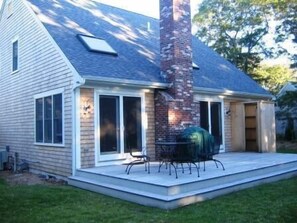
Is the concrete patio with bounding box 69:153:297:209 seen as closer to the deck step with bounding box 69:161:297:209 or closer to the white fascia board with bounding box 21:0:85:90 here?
the deck step with bounding box 69:161:297:209

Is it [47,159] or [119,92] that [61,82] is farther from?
[47,159]

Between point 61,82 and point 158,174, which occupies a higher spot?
point 61,82

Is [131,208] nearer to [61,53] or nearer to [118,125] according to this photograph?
[118,125]

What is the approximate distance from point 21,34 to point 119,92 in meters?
5.26

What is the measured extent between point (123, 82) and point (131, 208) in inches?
155

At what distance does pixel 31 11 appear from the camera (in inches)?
440

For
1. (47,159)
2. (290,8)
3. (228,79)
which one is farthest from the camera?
(290,8)

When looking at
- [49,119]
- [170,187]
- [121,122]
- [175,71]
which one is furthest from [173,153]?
[49,119]

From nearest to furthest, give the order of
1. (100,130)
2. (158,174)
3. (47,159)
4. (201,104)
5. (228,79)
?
1. (158,174)
2. (100,130)
3. (47,159)
4. (201,104)
5. (228,79)

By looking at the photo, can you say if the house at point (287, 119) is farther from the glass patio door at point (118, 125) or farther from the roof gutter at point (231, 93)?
the glass patio door at point (118, 125)

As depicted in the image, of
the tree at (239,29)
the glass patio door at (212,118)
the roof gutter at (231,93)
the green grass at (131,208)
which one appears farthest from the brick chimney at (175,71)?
the tree at (239,29)

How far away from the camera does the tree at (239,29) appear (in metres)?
25.5

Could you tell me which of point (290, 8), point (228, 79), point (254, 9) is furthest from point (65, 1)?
point (254, 9)

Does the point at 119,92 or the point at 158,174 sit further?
the point at 119,92
